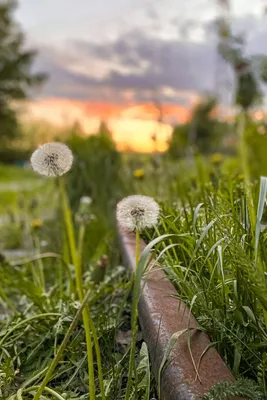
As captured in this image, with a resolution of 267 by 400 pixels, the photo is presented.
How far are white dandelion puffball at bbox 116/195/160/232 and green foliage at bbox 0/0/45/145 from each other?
24.7 meters

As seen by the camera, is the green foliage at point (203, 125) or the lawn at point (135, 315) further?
the green foliage at point (203, 125)

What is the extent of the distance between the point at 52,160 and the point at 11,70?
1028 inches

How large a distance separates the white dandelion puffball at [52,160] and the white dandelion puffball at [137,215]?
0.50 feet

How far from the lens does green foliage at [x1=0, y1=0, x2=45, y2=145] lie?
2550cm

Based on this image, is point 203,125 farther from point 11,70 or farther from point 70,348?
point 70,348

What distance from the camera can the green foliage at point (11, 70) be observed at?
83.7ft

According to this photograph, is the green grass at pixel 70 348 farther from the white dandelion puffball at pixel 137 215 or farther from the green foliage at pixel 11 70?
the green foliage at pixel 11 70

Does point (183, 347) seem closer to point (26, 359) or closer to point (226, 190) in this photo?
point (26, 359)

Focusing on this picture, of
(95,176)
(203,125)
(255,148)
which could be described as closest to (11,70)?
(203,125)

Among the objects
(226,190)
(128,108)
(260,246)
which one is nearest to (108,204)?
(128,108)

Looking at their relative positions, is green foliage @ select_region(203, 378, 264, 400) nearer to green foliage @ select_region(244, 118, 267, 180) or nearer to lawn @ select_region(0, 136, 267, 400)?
lawn @ select_region(0, 136, 267, 400)

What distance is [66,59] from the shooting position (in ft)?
51.8

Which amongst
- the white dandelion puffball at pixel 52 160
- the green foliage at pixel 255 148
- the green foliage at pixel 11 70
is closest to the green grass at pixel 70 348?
the white dandelion puffball at pixel 52 160

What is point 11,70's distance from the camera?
26.0 metres
